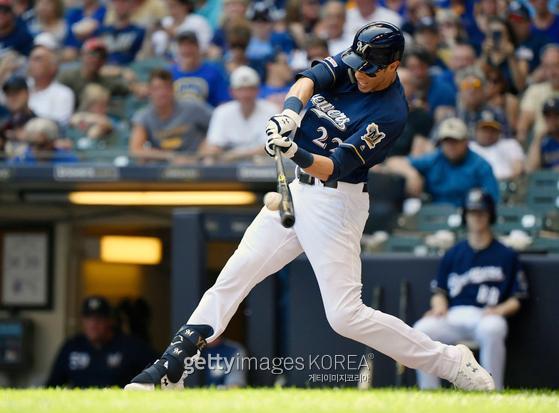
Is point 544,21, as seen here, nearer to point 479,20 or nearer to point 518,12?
point 518,12

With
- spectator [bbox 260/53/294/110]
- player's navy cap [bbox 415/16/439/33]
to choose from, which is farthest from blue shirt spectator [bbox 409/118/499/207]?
player's navy cap [bbox 415/16/439/33]

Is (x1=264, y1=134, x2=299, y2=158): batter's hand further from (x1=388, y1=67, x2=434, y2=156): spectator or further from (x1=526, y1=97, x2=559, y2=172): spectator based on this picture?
(x1=388, y1=67, x2=434, y2=156): spectator

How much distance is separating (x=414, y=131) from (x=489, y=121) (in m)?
0.71

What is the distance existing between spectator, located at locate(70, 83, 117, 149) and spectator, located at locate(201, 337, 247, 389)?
261 centimetres

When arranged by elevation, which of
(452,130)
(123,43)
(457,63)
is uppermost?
(123,43)

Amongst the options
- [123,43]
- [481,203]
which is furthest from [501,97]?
[123,43]

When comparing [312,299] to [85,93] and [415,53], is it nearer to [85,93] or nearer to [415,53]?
[415,53]

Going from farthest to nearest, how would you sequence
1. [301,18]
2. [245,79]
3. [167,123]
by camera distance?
[301,18] → [167,123] → [245,79]

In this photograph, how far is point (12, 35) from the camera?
13578mm

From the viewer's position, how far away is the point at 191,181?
10.6 meters

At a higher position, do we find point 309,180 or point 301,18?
point 301,18

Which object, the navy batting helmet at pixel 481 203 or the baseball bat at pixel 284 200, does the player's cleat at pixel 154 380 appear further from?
the navy batting helmet at pixel 481 203

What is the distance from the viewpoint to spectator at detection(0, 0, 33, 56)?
44.3 feet

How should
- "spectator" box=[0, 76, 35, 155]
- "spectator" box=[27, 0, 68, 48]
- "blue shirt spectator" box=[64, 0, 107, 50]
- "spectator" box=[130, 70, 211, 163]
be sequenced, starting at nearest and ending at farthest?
"spectator" box=[130, 70, 211, 163] → "spectator" box=[0, 76, 35, 155] → "blue shirt spectator" box=[64, 0, 107, 50] → "spectator" box=[27, 0, 68, 48]
